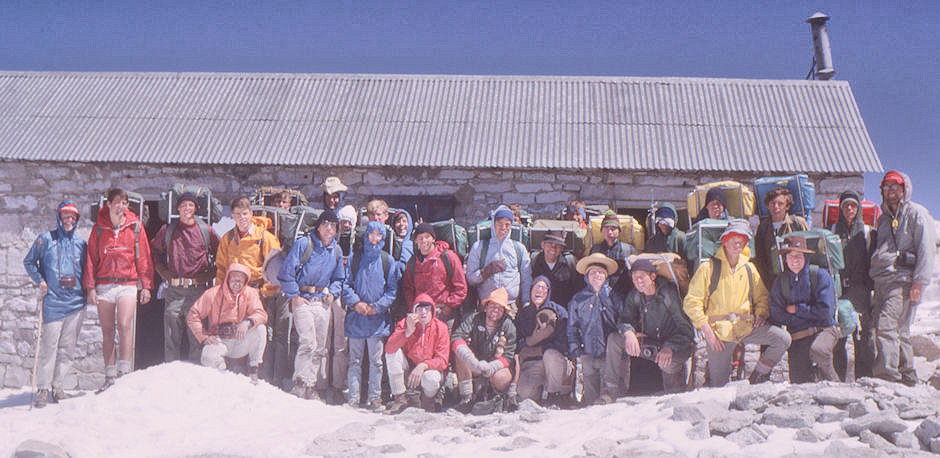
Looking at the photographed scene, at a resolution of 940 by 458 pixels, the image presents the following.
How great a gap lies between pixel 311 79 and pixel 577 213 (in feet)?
19.5

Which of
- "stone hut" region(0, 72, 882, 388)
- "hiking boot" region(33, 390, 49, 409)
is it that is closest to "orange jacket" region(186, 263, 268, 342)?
"hiking boot" region(33, 390, 49, 409)

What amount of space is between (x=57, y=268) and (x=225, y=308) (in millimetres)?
1628

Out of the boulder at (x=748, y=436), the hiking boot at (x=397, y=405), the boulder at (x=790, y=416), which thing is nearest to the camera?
the boulder at (x=748, y=436)

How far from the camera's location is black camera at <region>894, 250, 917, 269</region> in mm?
5258

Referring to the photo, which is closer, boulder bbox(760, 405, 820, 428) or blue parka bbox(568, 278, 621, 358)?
boulder bbox(760, 405, 820, 428)

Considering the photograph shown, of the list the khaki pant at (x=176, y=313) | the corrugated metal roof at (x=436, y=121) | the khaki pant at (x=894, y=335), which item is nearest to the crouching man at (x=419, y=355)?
the khaki pant at (x=176, y=313)

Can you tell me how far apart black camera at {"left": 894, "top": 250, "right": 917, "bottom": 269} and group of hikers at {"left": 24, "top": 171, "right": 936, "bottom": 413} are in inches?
0.5

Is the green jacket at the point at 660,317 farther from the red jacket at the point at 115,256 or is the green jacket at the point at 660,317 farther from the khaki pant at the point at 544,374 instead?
the red jacket at the point at 115,256

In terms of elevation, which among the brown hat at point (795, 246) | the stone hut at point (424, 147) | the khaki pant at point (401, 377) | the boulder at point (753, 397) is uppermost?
the stone hut at point (424, 147)

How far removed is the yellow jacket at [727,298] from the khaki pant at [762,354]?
10cm

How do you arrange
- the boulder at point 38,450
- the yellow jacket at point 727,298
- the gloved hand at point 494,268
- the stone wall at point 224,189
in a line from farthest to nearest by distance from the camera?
1. the stone wall at point 224,189
2. the gloved hand at point 494,268
3. the yellow jacket at point 727,298
4. the boulder at point 38,450

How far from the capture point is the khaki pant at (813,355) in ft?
16.7

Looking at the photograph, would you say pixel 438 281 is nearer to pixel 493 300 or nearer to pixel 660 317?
pixel 493 300

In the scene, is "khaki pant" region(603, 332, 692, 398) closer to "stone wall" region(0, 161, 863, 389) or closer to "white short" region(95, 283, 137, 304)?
"stone wall" region(0, 161, 863, 389)
